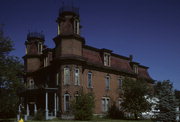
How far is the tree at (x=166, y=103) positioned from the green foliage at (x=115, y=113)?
14.2 metres

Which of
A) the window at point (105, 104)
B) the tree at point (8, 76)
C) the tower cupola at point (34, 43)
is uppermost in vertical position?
the tower cupola at point (34, 43)

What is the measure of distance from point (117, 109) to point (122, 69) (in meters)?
7.10

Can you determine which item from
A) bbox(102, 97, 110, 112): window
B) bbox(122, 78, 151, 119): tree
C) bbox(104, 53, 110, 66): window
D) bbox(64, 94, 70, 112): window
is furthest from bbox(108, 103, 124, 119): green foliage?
bbox(64, 94, 70, 112): window

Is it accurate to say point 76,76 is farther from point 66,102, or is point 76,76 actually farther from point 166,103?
point 166,103

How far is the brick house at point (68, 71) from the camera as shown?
33031 mm

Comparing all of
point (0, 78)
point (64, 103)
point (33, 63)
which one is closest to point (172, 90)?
point (64, 103)

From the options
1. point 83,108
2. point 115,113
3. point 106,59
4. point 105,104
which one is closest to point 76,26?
point 106,59

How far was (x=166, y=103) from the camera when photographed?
23453mm

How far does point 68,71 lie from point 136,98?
10031 mm

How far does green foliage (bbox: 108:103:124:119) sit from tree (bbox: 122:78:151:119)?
118 inches

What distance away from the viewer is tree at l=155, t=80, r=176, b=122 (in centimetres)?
2339

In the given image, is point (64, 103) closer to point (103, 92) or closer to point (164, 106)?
point (103, 92)

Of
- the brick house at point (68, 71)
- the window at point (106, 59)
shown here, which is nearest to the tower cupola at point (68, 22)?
the brick house at point (68, 71)

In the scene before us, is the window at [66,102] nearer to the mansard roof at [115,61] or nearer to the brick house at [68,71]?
the brick house at [68,71]
